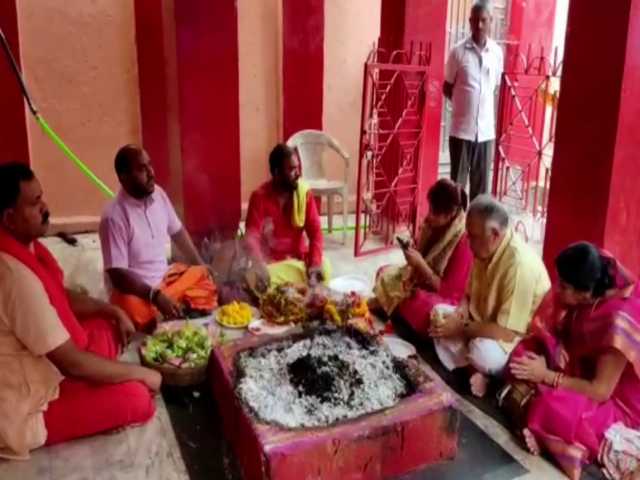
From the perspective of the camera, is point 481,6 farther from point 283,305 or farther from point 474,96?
point 283,305

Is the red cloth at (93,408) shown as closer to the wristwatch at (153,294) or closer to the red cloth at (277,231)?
the wristwatch at (153,294)

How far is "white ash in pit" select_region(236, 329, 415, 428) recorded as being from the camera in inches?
96.1

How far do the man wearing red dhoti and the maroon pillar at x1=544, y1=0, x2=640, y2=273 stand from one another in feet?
7.76

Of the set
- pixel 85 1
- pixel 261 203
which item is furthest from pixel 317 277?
pixel 85 1

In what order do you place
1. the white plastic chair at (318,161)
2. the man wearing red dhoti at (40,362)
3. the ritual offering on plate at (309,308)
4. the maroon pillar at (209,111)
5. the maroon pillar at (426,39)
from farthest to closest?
the white plastic chair at (318,161) < the maroon pillar at (426,39) < the maroon pillar at (209,111) < the ritual offering on plate at (309,308) < the man wearing red dhoti at (40,362)

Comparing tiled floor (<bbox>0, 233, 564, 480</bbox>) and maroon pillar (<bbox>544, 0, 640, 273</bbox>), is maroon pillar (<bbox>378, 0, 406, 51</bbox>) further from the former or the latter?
tiled floor (<bbox>0, 233, 564, 480</bbox>)

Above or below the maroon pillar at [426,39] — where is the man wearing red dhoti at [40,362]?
below

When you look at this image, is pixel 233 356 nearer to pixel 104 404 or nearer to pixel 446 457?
pixel 104 404

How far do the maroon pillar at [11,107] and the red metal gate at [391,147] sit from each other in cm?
309

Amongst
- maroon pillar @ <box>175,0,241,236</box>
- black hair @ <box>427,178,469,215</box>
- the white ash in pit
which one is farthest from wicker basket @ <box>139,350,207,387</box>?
maroon pillar @ <box>175,0,241,236</box>

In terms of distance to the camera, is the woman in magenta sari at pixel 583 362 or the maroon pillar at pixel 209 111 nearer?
the woman in magenta sari at pixel 583 362

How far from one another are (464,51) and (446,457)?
12.6ft

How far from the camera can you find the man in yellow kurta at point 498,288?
3.08m

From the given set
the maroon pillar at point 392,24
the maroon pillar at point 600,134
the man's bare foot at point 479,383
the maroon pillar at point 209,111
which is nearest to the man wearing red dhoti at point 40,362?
the man's bare foot at point 479,383
